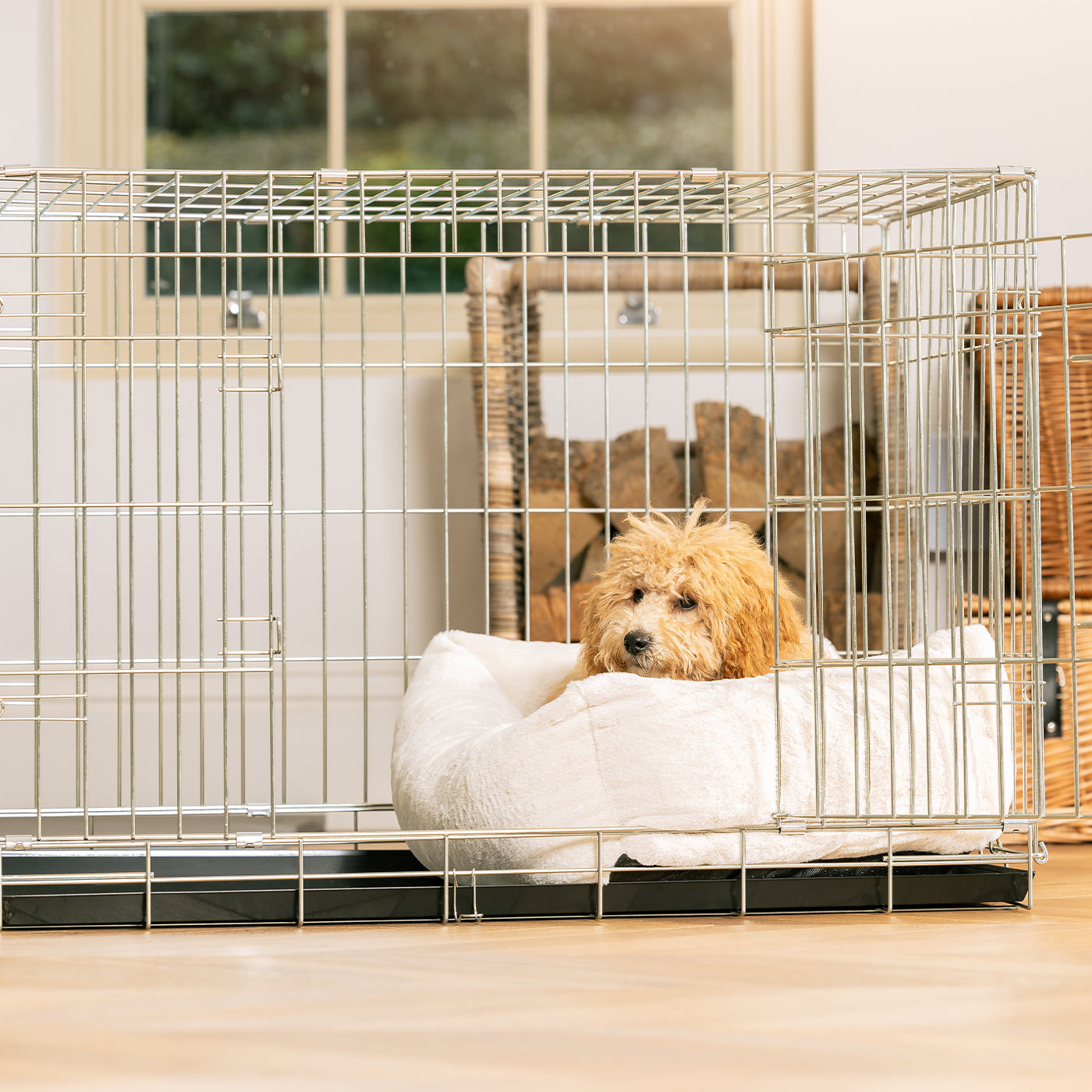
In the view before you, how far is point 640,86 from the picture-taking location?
2.89m

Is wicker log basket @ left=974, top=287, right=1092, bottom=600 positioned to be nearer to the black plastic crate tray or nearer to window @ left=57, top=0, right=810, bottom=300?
window @ left=57, top=0, right=810, bottom=300

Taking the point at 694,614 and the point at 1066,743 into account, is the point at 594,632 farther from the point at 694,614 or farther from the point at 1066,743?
the point at 1066,743

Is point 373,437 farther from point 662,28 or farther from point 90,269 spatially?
point 662,28

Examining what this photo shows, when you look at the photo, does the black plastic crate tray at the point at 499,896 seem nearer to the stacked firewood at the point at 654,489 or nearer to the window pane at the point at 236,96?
the stacked firewood at the point at 654,489

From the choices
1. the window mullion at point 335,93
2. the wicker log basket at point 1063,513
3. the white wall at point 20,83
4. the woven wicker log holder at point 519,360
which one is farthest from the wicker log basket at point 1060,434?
the white wall at point 20,83

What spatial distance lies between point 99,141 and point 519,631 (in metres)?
1.44

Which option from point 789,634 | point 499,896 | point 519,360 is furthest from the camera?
point 519,360

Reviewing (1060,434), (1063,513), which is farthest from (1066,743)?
(1060,434)

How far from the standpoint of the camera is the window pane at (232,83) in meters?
2.87

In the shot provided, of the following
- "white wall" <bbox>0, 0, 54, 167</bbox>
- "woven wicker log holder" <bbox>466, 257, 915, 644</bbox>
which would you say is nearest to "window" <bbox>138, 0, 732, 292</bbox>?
"white wall" <bbox>0, 0, 54, 167</bbox>

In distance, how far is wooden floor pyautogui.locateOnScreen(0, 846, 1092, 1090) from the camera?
3.02ft

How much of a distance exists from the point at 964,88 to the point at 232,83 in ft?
5.17

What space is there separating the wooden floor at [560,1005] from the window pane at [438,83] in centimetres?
198

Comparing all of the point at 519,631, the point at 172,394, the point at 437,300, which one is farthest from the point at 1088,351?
the point at 172,394
